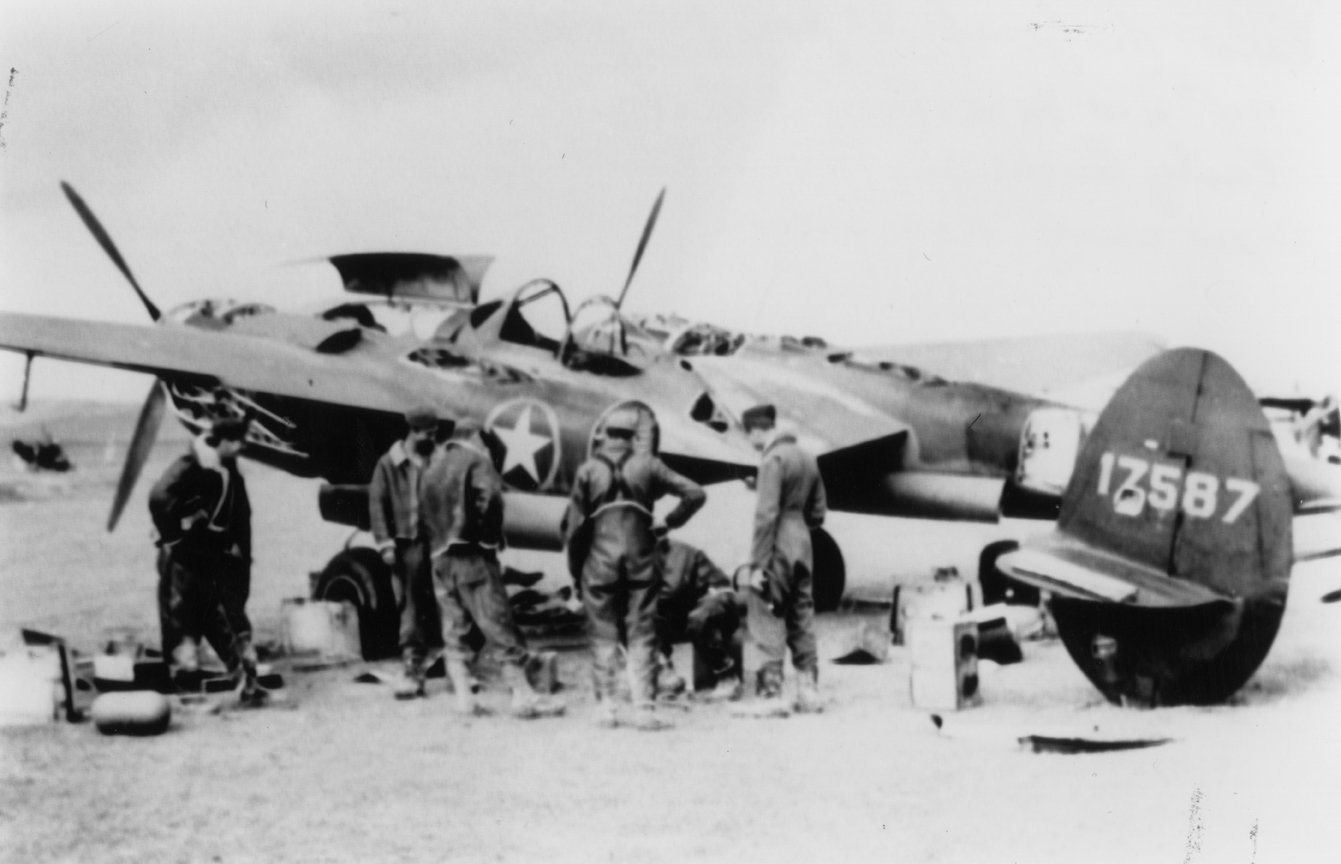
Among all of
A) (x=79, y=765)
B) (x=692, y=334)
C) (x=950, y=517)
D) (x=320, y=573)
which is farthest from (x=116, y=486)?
(x=950, y=517)

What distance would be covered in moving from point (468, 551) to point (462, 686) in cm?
79

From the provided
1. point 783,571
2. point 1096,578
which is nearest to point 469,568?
point 783,571

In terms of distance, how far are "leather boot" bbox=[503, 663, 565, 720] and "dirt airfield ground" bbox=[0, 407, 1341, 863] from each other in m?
0.12

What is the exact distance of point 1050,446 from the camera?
8.29 m

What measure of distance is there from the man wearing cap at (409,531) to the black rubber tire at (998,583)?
3851 millimetres

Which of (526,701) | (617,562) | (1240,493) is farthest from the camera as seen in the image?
(526,701)

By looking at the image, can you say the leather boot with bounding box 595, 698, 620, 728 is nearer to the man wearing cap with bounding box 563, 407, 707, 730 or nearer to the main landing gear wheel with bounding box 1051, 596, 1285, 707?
the man wearing cap with bounding box 563, 407, 707, 730

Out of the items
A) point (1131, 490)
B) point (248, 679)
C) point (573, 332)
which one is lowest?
point (248, 679)

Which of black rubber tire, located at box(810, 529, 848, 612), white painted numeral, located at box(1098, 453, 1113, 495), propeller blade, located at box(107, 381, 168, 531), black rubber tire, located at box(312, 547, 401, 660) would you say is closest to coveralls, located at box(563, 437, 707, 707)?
black rubber tire, located at box(312, 547, 401, 660)

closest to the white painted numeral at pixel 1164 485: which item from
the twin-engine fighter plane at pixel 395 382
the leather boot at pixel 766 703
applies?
the leather boot at pixel 766 703

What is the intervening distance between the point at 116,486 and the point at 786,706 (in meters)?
4.48

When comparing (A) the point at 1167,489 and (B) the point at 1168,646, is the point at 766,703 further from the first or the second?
(A) the point at 1167,489

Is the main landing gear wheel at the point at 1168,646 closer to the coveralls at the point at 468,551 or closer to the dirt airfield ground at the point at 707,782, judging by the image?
the dirt airfield ground at the point at 707,782

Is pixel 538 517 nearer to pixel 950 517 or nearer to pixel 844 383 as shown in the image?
pixel 844 383
